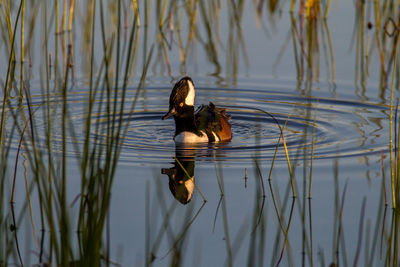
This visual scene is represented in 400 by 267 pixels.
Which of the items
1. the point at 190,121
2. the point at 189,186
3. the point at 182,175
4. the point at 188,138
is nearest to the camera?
the point at 189,186

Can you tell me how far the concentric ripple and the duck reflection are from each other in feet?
0.34

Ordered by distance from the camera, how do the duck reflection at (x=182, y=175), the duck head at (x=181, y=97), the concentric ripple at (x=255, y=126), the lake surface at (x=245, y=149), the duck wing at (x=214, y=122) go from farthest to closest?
the duck wing at (x=214, y=122) < the duck head at (x=181, y=97) < the concentric ripple at (x=255, y=126) < the duck reflection at (x=182, y=175) < the lake surface at (x=245, y=149)

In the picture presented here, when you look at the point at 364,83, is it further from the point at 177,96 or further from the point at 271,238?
the point at 271,238

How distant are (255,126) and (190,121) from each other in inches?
46.9

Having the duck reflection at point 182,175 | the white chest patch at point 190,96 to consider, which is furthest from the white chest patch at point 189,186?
the white chest patch at point 190,96

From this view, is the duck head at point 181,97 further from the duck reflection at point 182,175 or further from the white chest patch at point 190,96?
the duck reflection at point 182,175

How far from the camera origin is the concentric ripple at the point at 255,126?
796cm

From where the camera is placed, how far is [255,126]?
9734 millimetres

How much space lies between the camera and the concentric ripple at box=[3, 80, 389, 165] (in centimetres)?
796

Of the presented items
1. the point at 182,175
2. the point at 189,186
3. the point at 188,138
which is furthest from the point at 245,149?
the point at 189,186

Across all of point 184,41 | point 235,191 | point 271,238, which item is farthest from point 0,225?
point 184,41

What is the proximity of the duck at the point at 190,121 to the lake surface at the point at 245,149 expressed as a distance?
0.64 ft

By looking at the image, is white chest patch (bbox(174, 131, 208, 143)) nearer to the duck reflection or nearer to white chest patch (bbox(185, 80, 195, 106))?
the duck reflection

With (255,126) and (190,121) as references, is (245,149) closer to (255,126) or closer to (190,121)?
(190,121)
